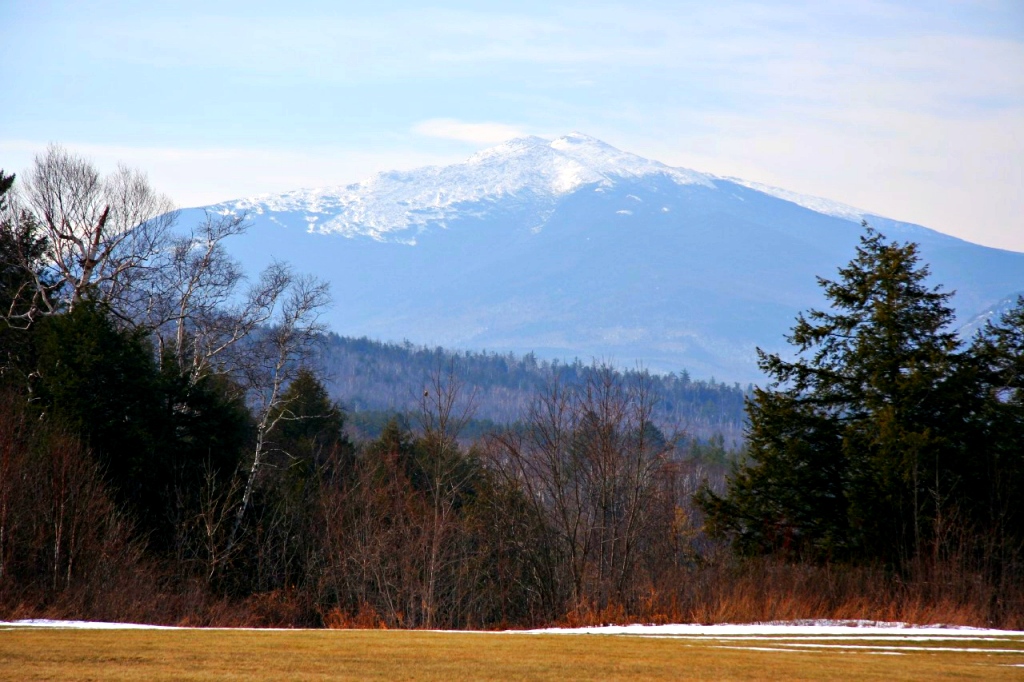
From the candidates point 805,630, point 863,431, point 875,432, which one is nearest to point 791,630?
point 805,630

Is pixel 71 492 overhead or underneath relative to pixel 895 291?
underneath

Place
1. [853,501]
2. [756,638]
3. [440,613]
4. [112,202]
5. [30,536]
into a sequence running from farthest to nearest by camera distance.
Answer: [112,202], [440,613], [853,501], [30,536], [756,638]

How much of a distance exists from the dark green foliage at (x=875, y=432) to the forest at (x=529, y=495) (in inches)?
2.5

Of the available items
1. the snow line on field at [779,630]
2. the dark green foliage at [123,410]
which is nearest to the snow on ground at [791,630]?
the snow line on field at [779,630]

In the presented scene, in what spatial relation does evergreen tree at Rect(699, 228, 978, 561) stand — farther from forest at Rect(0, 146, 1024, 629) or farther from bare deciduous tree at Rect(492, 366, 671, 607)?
bare deciduous tree at Rect(492, 366, 671, 607)

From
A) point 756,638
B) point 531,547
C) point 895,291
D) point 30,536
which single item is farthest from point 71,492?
point 895,291

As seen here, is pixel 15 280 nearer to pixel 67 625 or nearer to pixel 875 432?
pixel 67 625

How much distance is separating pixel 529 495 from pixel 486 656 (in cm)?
1541

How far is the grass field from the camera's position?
38.0 ft

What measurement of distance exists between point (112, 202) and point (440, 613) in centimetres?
2224

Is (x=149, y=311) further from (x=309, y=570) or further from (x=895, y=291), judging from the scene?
(x=895, y=291)

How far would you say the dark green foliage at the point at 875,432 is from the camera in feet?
85.1

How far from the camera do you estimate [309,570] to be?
108 feet

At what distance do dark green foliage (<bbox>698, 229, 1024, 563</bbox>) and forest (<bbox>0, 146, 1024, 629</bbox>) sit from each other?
0.21ft
